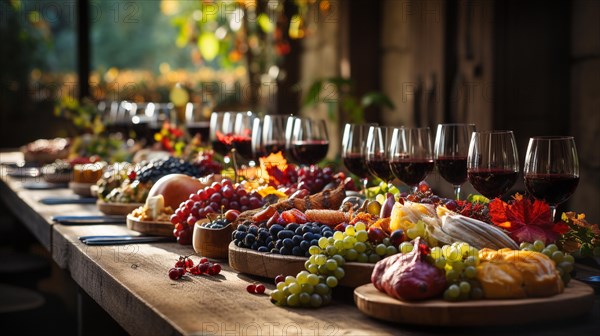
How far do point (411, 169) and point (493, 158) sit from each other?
0.28 m

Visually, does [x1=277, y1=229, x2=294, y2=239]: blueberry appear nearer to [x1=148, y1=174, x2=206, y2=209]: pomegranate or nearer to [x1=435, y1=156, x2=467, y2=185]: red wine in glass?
[x1=435, y1=156, x2=467, y2=185]: red wine in glass

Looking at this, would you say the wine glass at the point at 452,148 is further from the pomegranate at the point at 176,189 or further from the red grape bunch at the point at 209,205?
the pomegranate at the point at 176,189

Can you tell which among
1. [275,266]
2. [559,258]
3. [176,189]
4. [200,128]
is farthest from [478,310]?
[200,128]

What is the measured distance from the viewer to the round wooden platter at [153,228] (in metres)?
2.04

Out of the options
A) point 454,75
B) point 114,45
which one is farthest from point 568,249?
point 114,45

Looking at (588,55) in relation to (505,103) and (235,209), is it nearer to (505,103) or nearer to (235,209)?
(505,103)

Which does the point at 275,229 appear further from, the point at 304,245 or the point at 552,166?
the point at 552,166

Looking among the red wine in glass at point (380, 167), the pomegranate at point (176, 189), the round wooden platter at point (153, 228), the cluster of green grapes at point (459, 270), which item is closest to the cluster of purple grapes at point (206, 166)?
the pomegranate at point (176, 189)

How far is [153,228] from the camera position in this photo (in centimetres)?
206

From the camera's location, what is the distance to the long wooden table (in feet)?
3.93

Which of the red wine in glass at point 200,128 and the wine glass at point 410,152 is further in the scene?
the red wine in glass at point 200,128

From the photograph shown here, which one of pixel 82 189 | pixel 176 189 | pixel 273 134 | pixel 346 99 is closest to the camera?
pixel 176 189

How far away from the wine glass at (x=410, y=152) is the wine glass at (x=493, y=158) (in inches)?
8.5

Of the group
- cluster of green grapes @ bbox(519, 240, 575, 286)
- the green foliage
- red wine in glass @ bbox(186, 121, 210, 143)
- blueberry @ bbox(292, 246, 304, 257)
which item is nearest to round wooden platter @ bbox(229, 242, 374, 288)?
blueberry @ bbox(292, 246, 304, 257)
